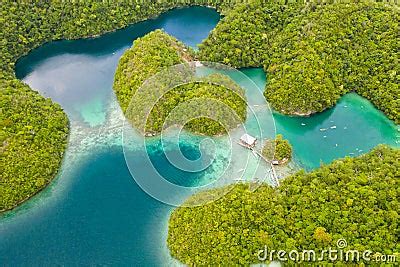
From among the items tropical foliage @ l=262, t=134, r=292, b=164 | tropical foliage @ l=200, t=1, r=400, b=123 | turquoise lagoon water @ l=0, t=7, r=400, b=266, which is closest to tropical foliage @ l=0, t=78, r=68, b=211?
turquoise lagoon water @ l=0, t=7, r=400, b=266

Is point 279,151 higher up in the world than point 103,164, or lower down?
higher up

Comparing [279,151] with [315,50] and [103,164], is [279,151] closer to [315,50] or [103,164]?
[315,50]

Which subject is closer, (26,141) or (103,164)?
(26,141)

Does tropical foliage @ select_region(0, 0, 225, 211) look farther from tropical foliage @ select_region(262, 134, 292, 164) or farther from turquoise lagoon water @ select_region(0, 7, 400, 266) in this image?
tropical foliage @ select_region(262, 134, 292, 164)

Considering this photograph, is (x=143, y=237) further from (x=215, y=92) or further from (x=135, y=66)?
(x=135, y=66)

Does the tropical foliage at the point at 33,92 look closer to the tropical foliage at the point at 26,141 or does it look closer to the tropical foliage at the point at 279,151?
the tropical foliage at the point at 26,141

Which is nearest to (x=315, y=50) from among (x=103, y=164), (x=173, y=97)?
(x=173, y=97)

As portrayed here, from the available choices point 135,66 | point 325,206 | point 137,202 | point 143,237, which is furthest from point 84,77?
point 325,206
